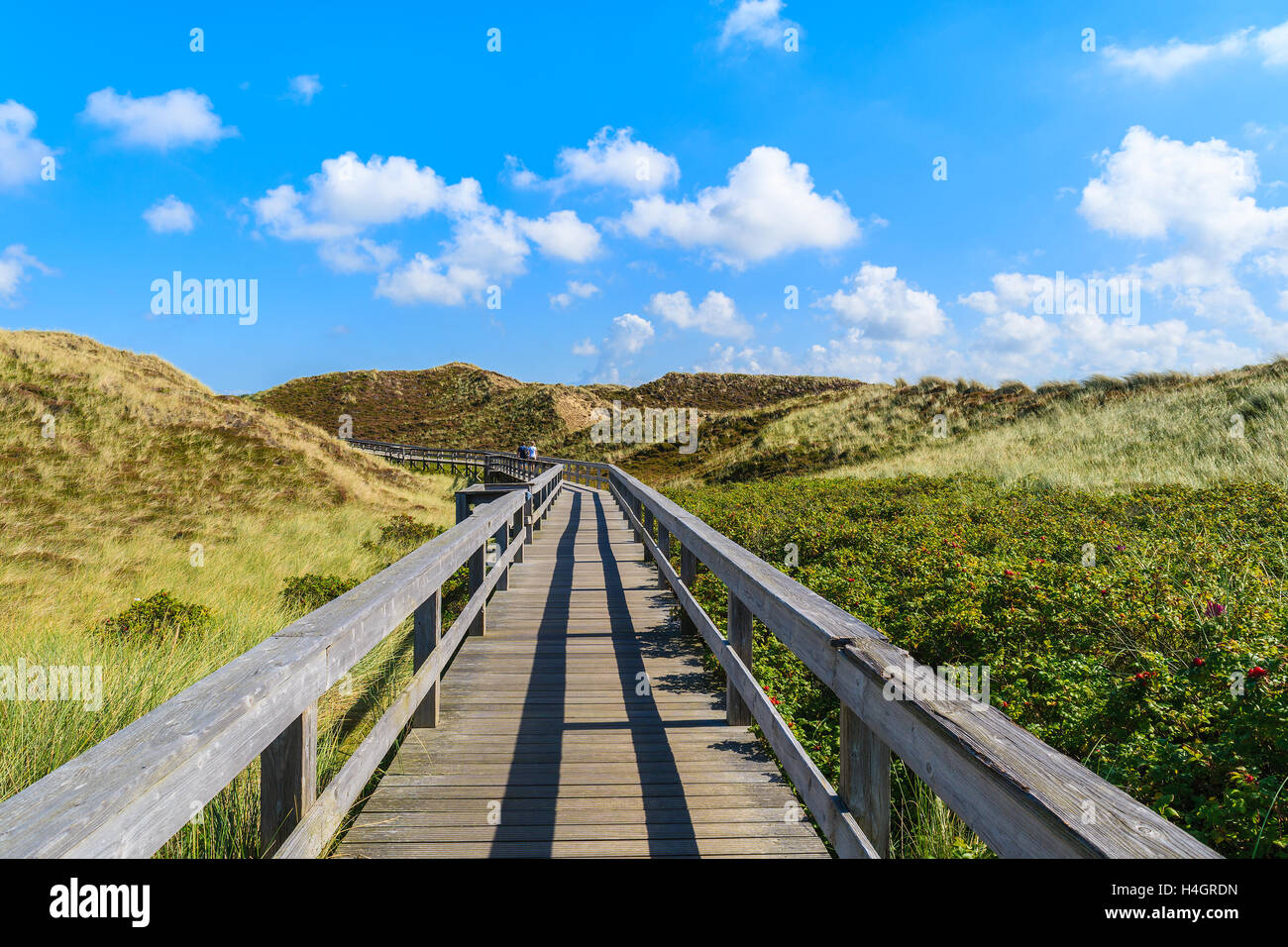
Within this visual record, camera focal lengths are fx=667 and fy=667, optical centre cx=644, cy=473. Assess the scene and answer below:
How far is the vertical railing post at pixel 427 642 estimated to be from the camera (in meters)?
3.84

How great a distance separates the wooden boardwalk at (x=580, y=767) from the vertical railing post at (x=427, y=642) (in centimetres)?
10

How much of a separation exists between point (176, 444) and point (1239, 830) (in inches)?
1102

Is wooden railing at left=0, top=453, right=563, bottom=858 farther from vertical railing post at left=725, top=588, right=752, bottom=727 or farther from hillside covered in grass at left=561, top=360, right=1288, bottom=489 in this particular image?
hillside covered in grass at left=561, top=360, right=1288, bottom=489

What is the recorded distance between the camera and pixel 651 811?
10.3ft

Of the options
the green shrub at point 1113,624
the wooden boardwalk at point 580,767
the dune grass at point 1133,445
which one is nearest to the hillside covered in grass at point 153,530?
the wooden boardwalk at point 580,767

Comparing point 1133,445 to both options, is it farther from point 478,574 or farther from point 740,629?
point 478,574

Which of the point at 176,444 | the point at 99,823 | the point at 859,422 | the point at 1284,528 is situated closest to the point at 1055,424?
the point at 859,422

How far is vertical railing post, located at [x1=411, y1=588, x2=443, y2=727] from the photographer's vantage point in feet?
12.6

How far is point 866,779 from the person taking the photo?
85.1 inches

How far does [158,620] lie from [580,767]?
6.25 m

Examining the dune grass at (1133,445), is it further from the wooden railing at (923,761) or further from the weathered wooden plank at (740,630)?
the wooden railing at (923,761)

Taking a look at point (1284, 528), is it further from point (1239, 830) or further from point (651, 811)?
point (651, 811)
